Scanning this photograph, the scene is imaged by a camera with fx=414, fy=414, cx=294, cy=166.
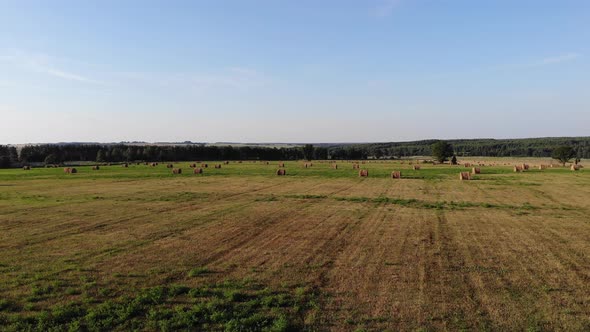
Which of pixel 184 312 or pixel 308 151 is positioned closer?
pixel 184 312

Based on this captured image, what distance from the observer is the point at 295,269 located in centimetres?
1205

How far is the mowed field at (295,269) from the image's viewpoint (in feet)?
28.4

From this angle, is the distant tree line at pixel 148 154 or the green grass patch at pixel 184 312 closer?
the green grass patch at pixel 184 312

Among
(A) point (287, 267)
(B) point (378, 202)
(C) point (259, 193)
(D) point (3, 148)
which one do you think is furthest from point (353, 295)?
(D) point (3, 148)

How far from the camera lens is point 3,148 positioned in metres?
159

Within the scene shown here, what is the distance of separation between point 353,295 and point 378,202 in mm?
18097

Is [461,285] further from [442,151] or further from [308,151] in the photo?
[308,151]

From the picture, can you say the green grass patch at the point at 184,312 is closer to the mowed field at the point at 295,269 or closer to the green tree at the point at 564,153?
the mowed field at the point at 295,269

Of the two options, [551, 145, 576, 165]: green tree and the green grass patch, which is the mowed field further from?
[551, 145, 576, 165]: green tree

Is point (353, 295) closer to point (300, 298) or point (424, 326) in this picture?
point (300, 298)

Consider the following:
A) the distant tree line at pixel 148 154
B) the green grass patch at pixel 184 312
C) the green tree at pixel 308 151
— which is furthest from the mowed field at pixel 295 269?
the green tree at pixel 308 151

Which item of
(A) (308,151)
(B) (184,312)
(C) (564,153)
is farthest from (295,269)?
(A) (308,151)

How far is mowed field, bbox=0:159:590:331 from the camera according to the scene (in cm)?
865

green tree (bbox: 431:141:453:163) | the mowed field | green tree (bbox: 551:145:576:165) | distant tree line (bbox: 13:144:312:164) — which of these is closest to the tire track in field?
the mowed field
